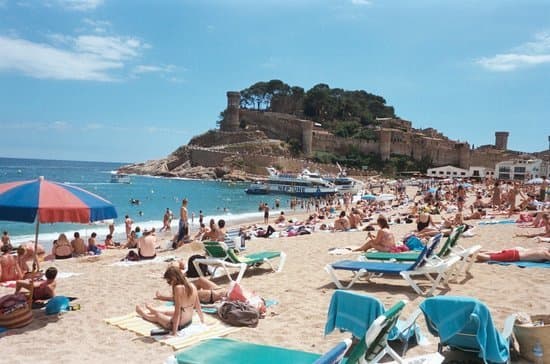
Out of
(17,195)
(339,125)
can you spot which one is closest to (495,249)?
(17,195)

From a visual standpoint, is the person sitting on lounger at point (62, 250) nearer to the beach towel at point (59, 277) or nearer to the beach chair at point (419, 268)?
the beach towel at point (59, 277)

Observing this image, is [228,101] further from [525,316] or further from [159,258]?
[525,316]

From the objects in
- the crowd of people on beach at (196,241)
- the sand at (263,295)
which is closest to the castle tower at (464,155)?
the crowd of people on beach at (196,241)

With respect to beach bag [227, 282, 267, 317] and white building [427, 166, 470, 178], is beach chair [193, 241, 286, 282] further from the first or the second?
white building [427, 166, 470, 178]

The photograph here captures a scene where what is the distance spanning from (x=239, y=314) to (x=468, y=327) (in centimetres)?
246

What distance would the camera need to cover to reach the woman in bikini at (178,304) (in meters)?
Result: 4.99

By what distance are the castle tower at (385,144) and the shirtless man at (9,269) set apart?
76.8 metres

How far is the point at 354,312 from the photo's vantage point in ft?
14.0

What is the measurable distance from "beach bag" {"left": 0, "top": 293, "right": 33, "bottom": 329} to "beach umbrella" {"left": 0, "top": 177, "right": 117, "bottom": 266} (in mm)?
1004

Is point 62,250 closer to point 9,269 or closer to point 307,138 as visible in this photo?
point 9,269

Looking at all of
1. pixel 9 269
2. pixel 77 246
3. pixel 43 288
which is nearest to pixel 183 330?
pixel 43 288

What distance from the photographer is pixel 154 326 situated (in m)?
5.26

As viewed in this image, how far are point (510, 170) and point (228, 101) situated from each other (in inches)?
1916

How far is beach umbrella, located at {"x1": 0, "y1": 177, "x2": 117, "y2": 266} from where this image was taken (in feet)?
16.2
